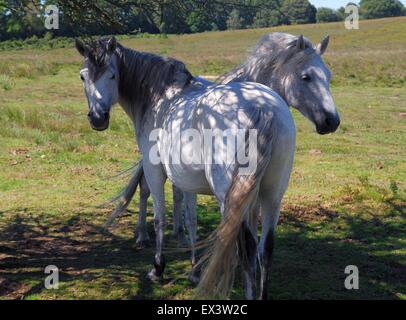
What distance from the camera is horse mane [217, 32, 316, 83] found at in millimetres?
5738

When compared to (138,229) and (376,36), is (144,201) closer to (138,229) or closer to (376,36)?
(138,229)

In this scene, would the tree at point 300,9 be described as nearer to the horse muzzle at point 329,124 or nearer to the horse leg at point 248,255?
the horse muzzle at point 329,124

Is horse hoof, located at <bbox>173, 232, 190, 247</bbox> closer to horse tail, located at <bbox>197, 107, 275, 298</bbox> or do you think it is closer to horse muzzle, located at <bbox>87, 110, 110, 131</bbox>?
horse muzzle, located at <bbox>87, 110, 110, 131</bbox>

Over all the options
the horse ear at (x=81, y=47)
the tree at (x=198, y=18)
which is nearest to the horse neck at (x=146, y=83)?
the horse ear at (x=81, y=47)

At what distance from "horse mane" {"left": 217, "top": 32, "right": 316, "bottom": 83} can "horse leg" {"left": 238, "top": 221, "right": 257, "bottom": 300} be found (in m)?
1.92

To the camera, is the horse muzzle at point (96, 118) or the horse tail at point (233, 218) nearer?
the horse tail at point (233, 218)

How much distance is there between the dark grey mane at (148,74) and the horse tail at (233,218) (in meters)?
1.60

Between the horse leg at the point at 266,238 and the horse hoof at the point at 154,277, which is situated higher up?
the horse leg at the point at 266,238

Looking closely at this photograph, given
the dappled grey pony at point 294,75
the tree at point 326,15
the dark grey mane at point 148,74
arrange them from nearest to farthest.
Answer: the dappled grey pony at point 294,75 → the dark grey mane at point 148,74 → the tree at point 326,15

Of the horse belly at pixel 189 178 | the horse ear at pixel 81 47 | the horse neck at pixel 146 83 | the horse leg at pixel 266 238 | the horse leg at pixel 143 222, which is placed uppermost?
the horse ear at pixel 81 47

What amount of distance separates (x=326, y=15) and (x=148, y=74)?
96338mm

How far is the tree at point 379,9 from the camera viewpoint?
311ft

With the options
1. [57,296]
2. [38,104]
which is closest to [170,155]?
[57,296]

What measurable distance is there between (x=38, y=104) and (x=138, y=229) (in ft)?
40.3
